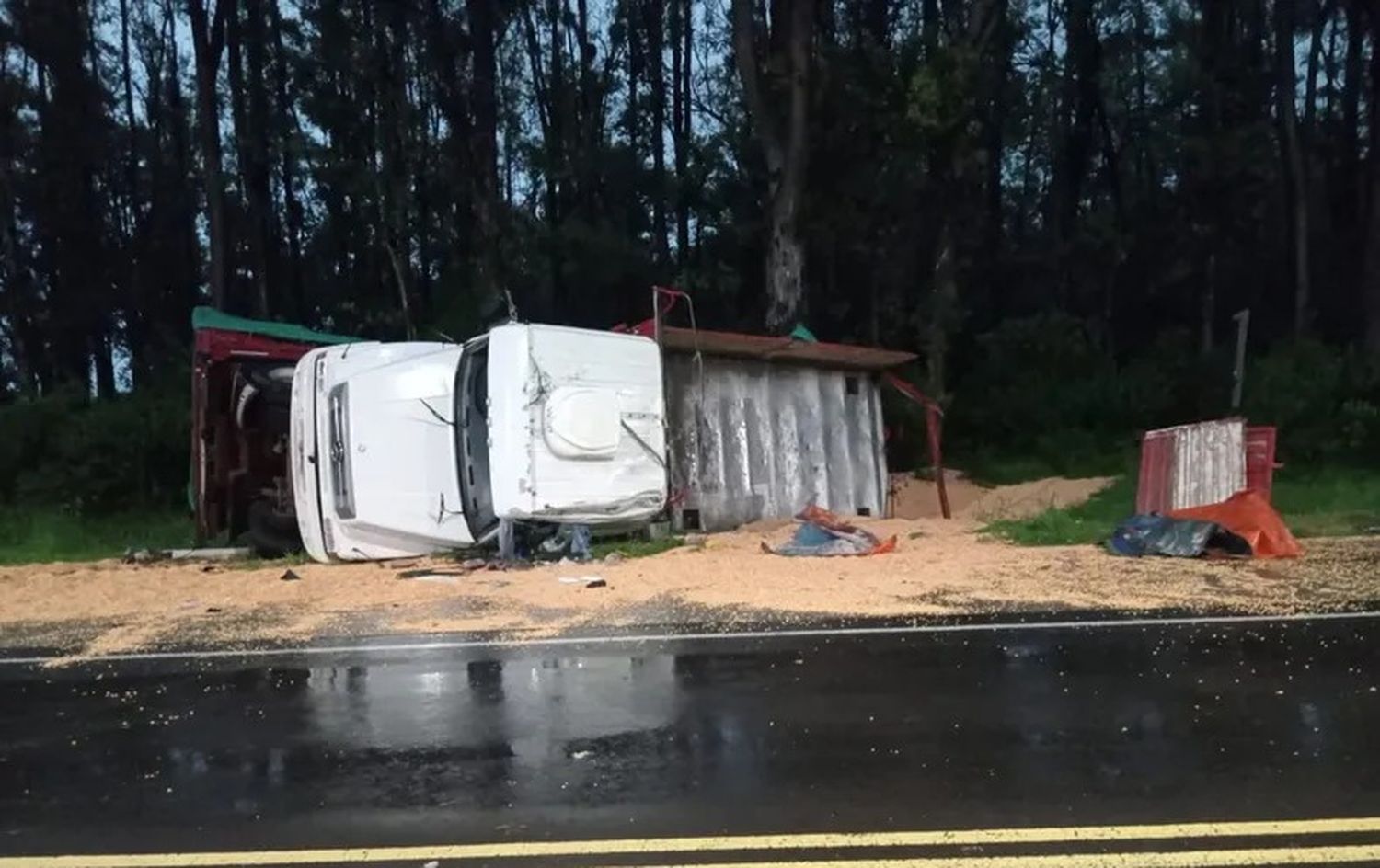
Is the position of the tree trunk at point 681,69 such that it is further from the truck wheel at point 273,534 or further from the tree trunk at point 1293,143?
the truck wheel at point 273,534

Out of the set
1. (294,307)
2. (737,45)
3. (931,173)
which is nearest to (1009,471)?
(931,173)

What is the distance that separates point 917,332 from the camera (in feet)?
71.1

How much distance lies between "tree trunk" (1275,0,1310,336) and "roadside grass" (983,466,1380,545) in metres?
10.6

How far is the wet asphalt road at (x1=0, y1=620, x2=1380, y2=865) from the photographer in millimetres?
4289

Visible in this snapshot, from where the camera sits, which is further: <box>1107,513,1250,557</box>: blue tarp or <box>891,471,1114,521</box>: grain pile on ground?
<box>891,471,1114,521</box>: grain pile on ground

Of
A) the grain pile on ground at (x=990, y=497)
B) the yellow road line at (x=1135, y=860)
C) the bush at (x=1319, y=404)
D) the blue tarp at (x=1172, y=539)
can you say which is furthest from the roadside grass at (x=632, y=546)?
the bush at (x=1319, y=404)

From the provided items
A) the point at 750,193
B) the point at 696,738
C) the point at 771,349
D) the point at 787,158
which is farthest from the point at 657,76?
the point at 696,738

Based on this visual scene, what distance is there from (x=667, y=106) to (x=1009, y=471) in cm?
1824

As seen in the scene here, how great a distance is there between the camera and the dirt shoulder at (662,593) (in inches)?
316

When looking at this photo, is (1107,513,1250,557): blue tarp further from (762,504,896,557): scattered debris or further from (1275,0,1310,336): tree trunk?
(1275,0,1310,336): tree trunk

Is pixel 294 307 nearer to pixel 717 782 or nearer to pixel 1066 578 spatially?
pixel 1066 578

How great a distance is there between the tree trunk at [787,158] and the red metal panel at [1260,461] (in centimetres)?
875

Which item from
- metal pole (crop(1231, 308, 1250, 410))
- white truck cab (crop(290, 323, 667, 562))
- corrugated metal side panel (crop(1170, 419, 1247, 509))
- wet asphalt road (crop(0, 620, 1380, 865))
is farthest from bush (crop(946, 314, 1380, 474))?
wet asphalt road (crop(0, 620, 1380, 865))

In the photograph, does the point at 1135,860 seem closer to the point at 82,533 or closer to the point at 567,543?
the point at 567,543
